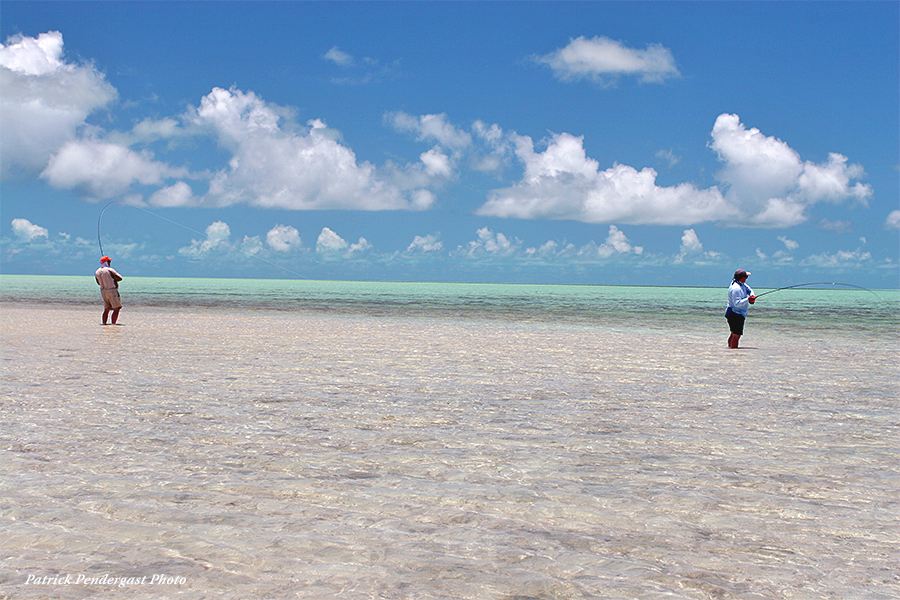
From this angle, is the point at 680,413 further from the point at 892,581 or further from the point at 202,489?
the point at 202,489

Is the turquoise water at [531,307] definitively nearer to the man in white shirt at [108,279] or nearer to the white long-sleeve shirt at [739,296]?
the white long-sleeve shirt at [739,296]

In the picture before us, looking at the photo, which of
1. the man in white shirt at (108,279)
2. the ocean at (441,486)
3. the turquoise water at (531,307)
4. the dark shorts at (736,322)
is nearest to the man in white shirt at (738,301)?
the dark shorts at (736,322)

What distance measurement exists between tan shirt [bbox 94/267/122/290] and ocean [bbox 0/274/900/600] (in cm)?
1018

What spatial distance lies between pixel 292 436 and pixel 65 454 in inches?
81.5

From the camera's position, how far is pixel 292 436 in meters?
7.13

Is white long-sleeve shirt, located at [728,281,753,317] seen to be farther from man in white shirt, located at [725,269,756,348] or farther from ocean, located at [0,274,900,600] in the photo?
ocean, located at [0,274,900,600]

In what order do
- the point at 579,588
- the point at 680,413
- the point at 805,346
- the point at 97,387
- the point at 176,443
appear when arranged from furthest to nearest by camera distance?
the point at 805,346 → the point at 97,387 → the point at 680,413 → the point at 176,443 → the point at 579,588

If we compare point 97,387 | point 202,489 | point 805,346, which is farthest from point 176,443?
point 805,346

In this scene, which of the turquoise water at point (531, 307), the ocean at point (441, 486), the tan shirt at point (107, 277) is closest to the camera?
the ocean at point (441, 486)

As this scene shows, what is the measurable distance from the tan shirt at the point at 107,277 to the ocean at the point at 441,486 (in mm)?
10183

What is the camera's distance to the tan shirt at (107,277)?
71.6 ft

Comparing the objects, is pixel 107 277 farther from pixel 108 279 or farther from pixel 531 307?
pixel 531 307

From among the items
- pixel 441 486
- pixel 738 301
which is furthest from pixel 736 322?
pixel 441 486

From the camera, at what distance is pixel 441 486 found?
215 inches
